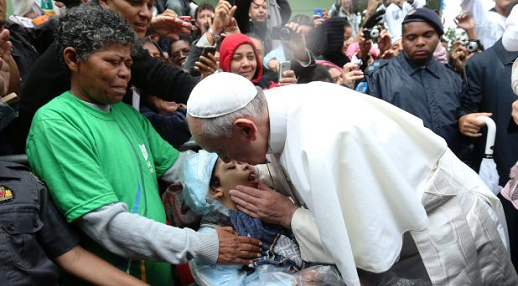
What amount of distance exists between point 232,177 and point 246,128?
0.58m

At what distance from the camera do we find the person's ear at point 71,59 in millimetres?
2182

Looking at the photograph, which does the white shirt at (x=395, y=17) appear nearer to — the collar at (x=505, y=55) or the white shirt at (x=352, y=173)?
the collar at (x=505, y=55)

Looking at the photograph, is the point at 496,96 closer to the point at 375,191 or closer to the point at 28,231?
the point at 375,191

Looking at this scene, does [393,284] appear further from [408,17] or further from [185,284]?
[408,17]

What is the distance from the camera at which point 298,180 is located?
196 cm

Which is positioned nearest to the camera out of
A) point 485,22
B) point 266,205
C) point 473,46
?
point 266,205

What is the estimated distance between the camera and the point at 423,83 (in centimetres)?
390

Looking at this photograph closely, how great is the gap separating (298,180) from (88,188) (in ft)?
2.83

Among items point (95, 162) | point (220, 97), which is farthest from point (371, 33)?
point (95, 162)

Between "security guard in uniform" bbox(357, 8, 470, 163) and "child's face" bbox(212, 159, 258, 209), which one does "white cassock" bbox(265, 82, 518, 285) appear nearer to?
"child's face" bbox(212, 159, 258, 209)

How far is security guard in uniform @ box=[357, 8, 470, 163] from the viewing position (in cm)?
378

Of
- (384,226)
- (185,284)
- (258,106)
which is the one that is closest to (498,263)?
(384,226)

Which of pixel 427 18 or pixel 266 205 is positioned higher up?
pixel 427 18

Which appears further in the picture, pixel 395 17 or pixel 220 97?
pixel 395 17
